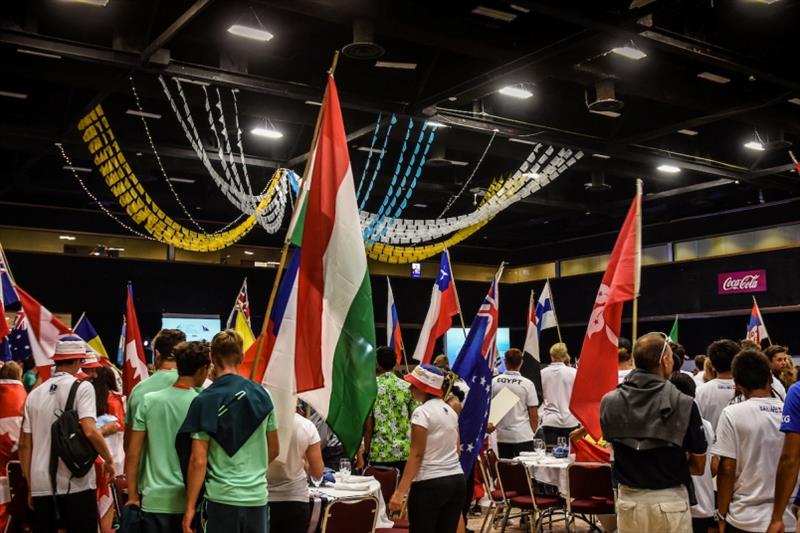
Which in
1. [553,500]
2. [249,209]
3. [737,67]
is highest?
[737,67]

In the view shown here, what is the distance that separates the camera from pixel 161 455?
14.5ft

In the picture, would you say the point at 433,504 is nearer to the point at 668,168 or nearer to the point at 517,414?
the point at 517,414

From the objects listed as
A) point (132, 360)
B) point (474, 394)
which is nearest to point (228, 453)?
point (474, 394)

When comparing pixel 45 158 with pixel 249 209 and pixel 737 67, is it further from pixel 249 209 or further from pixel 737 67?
pixel 737 67

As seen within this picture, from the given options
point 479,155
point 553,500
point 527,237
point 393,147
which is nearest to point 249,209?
point 393,147

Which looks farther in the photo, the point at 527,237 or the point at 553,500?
the point at 527,237

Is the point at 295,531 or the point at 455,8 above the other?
the point at 455,8

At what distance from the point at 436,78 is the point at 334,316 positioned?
867 cm

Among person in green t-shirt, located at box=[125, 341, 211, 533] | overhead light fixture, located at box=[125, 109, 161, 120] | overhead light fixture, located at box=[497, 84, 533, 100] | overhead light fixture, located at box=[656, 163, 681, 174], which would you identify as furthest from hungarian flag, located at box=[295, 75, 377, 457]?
overhead light fixture, located at box=[656, 163, 681, 174]

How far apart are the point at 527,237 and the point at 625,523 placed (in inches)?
857

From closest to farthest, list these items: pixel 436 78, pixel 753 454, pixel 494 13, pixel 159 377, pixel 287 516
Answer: pixel 753 454 < pixel 159 377 < pixel 287 516 < pixel 494 13 < pixel 436 78

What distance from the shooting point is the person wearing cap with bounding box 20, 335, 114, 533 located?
18.7 feet

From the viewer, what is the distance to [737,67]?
36.4 feet

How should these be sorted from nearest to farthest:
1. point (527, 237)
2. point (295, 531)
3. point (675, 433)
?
point (675, 433) < point (295, 531) < point (527, 237)
